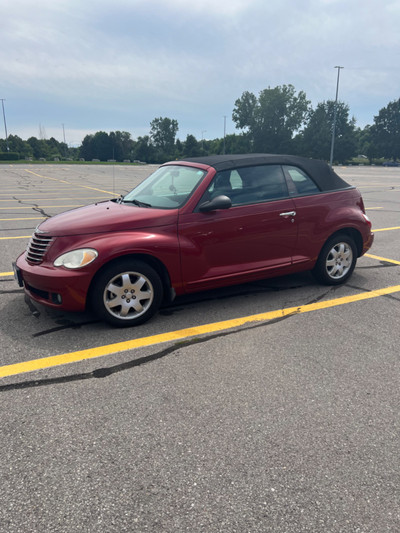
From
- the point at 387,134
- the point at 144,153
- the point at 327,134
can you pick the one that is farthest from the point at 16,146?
the point at 387,134

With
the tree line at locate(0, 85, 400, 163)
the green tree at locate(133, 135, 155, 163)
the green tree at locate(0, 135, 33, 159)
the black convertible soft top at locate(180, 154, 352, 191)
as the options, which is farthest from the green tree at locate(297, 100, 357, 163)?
the black convertible soft top at locate(180, 154, 352, 191)

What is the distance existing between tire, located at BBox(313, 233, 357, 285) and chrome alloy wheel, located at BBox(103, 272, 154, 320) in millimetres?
2210

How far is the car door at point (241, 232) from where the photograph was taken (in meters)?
4.08

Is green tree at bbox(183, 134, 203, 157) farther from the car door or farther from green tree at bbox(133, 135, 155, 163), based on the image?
the car door

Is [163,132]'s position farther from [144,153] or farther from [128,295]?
[128,295]

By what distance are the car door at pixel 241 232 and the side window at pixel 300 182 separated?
0.38ft

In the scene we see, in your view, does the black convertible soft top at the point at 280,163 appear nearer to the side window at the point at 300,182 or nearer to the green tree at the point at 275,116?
the side window at the point at 300,182

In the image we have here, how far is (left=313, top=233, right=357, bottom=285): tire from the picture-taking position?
4973 mm

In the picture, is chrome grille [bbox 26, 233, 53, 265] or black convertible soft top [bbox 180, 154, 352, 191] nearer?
chrome grille [bbox 26, 233, 53, 265]

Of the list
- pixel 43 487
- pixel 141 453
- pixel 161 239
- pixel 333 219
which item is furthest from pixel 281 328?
pixel 43 487

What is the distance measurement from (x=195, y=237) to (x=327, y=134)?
94110 mm

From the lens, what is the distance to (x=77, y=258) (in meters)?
3.65

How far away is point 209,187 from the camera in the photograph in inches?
167

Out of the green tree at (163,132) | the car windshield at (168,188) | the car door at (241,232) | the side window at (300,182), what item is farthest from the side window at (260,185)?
the green tree at (163,132)
